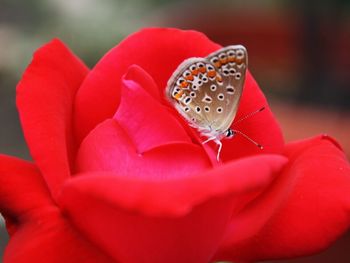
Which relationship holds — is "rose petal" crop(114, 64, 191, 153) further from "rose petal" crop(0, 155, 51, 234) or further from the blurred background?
the blurred background

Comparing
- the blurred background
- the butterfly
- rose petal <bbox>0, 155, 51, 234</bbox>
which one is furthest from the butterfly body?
the blurred background

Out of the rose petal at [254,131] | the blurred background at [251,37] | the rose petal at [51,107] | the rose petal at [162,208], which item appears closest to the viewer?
the rose petal at [162,208]

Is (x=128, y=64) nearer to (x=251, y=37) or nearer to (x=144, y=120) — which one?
(x=144, y=120)

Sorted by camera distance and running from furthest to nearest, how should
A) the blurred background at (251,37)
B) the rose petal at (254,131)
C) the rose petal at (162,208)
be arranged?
the blurred background at (251,37)
the rose petal at (254,131)
the rose petal at (162,208)

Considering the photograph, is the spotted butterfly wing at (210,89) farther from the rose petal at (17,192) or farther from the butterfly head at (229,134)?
the rose petal at (17,192)

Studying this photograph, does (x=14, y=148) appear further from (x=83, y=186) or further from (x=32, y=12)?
(x=83, y=186)

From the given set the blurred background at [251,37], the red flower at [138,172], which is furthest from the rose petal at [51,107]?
the blurred background at [251,37]
